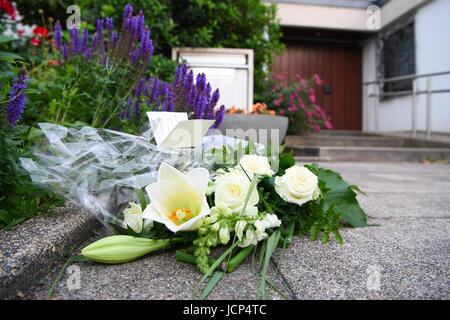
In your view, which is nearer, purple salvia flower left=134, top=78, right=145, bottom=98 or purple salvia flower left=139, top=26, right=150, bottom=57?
purple salvia flower left=139, top=26, right=150, bottom=57

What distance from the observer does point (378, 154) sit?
14.1ft

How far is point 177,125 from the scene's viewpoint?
0.98 meters

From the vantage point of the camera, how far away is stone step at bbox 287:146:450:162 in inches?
164

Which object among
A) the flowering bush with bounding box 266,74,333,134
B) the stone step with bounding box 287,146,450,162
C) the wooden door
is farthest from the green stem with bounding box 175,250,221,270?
the wooden door

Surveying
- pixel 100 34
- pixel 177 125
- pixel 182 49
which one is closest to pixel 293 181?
pixel 177 125

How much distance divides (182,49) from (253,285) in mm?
3056

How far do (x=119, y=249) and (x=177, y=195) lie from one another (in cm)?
21

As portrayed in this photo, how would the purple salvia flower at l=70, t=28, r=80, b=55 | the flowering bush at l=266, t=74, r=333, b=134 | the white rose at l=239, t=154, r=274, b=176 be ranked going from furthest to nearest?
the flowering bush at l=266, t=74, r=333, b=134, the purple salvia flower at l=70, t=28, r=80, b=55, the white rose at l=239, t=154, r=274, b=176

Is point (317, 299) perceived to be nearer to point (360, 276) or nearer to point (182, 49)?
point (360, 276)

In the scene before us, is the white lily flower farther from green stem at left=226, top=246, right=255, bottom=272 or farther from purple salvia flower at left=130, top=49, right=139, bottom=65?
purple salvia flower at left=130, top=49, right=139, bottom=65

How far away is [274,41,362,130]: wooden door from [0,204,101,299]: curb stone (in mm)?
6602

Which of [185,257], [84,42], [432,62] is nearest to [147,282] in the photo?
[185,257]

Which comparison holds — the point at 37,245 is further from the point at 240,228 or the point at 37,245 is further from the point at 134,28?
the point at 134,28

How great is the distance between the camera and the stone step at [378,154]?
4.18 metres
